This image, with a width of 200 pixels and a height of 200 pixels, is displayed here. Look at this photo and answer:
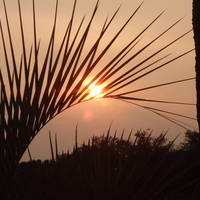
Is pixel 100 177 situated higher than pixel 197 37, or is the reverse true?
pixel 197 37

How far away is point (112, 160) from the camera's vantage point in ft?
11.3

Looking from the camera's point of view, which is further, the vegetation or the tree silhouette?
the tree silhouette

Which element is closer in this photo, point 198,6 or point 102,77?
point 102,77

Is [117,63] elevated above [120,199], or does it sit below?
above

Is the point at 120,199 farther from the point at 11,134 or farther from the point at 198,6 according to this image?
the point at 198,6

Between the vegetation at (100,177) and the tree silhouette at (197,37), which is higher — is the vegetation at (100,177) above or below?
below

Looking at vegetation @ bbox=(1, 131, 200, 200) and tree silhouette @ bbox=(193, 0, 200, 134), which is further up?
tree silhouette @ bbox=(193, 0, 200, 134)

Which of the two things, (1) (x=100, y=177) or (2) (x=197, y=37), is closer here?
(1) (x=100, y=177)

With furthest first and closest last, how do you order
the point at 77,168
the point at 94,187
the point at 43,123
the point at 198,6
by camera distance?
1. the point at 198,6
2. the point at 77,168
3. the point at 94,187
4. the point at 43,123

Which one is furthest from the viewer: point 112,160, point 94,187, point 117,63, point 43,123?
point 112,160

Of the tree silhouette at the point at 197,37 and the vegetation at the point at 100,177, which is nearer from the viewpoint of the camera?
the vegetation at the point at 100,177

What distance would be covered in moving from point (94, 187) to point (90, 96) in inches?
27.8

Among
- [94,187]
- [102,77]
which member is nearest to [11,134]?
[102,77]

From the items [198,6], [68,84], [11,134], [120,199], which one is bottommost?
[120,199]
